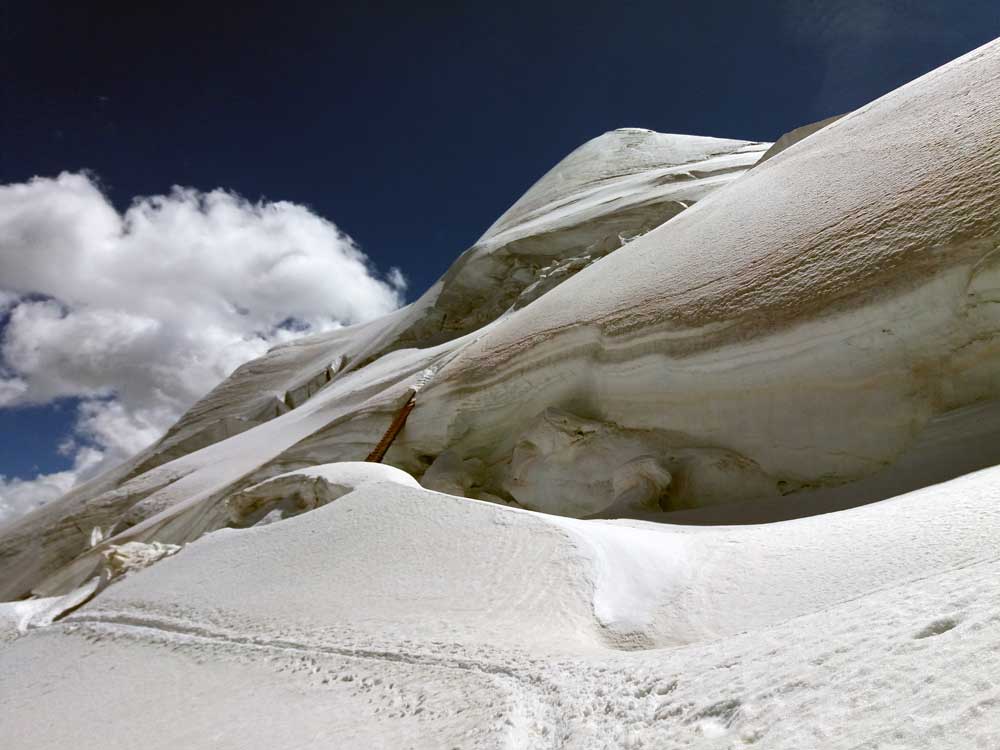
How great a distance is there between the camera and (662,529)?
9.30ft

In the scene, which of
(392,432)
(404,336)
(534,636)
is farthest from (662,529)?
(404,336)

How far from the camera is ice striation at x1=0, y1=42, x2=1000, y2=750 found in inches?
44.7

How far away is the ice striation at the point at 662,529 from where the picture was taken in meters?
1.14

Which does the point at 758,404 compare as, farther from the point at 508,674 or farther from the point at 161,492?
the point at 161,492

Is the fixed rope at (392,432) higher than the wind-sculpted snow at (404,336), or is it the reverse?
the wind-sculpted snow at (404,336)

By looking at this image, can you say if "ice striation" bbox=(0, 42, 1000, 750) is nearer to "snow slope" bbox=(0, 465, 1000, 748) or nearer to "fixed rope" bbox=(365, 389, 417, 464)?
"snow slope" bbox=(0, 465, 1000, 748)

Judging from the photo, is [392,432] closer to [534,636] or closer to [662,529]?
[662,529]

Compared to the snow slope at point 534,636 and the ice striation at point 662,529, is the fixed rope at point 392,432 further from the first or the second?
the snow slope at point 534,636

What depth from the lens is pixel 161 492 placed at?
6965 mm

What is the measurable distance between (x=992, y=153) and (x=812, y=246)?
769mm

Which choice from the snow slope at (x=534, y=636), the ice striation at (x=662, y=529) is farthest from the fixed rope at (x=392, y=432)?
the snow slope at (x=534, y=636)

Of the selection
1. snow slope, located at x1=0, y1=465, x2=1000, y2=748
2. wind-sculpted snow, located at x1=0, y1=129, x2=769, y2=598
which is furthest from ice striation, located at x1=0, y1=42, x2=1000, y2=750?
wind-sculpted snow, located at x1=0, y1=129, x2=769, y2=598

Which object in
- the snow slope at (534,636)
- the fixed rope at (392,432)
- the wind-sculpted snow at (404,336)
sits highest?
the wind-sculpted snow at (404,336)

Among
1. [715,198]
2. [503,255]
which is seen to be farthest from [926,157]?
[503,255]
